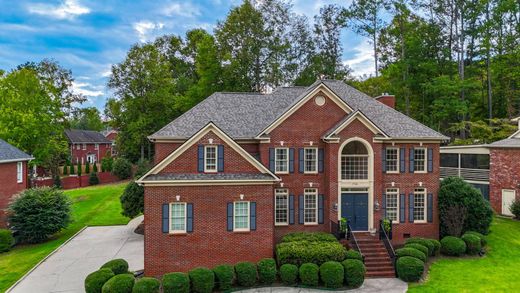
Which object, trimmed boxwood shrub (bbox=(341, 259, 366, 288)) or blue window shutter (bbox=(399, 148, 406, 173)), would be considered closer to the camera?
trimmed boxwood shrub (bbox=(341, 259, 366, 288))

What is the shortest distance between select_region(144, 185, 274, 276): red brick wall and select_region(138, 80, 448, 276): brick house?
51 millimetres

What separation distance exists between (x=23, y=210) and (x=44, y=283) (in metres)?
9.92

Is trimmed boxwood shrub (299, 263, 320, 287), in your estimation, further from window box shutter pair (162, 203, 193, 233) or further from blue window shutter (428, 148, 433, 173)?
blue window shutter (428, 148, 433, 173)

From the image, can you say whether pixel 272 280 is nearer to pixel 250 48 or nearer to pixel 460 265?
pixel 460 265

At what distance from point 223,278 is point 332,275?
5117 millimetres

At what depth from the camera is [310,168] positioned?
20.6 meters

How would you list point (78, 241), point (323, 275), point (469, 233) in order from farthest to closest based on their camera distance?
1. point (78, 241)
2. point (469, 233)
3. point (323, 275)

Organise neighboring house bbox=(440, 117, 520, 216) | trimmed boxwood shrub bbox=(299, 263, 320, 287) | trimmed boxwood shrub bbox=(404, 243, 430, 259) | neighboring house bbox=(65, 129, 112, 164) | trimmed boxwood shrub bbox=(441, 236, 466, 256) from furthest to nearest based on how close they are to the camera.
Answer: neighboring house bbox=(65, 129, 112, 164) → neighboring house bbox=(440, 117, 520, 216) → trimmed boxwood shrub bbox=(441, 236, 466, 256) → trimmed boxwood shrub bbox=(404, 243, 430, 259) → trimmed boxwood shrub bbox=(299, 263, 320, 287)

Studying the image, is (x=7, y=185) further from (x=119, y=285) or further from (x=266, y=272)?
(x=266, y=272)

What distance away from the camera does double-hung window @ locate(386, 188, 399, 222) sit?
68.7 feet

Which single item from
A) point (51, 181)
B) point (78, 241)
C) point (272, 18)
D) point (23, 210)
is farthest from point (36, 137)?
point (272, 18)

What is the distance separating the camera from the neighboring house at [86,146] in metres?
63.5

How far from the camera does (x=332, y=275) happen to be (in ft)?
50.4

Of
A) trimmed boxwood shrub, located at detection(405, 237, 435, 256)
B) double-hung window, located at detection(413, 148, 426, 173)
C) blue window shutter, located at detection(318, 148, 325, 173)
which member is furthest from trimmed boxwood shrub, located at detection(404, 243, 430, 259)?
blue window shutter, located at detection(318, 148, 325, 173)
